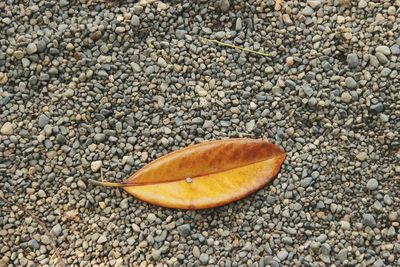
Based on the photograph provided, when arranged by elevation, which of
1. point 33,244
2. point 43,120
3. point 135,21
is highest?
point 135,21

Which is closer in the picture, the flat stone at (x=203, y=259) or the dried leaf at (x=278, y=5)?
the flat stone at (x=203, y=259)

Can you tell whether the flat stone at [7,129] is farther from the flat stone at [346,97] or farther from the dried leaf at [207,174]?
the flat stone at [346,97]

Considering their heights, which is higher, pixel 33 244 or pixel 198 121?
pixel 198 121

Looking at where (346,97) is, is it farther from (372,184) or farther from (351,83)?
(372,184)

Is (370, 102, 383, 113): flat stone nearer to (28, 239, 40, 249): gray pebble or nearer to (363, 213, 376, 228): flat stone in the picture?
(363, 213, 376, 228): flat stone

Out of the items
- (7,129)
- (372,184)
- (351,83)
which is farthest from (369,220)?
(7,129)

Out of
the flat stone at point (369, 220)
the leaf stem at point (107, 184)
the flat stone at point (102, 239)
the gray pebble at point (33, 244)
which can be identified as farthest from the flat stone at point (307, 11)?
the gray pebble at point (33, 244)

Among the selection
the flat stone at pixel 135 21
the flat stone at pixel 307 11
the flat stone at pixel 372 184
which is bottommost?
the flat stone at pixel 372 184
